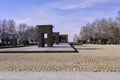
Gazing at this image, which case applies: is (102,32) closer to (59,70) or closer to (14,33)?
(14,33)

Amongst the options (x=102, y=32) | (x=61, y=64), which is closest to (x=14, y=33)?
(x=102, y=32)

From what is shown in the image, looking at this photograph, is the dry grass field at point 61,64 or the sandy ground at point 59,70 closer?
the sandy ground at point 59,70

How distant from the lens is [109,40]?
10188 cm

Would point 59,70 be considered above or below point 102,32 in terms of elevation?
below

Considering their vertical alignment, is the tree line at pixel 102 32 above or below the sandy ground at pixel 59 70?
above

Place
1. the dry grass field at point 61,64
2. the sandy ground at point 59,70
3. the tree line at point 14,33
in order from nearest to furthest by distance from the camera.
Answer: the sandy ground at point 59,70
the dry grass field at point 61,64
the tree line at point 14,33

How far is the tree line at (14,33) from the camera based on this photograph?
8056 centimetres

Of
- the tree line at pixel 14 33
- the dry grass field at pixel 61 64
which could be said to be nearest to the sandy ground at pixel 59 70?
the dry grass field at pixel 61 64

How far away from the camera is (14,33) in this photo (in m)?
88.2

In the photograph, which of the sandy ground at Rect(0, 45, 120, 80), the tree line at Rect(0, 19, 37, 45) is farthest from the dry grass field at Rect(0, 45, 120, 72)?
the tree line at Rect(0, 19, 37, 45)

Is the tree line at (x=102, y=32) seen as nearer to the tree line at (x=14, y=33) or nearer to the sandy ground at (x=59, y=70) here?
the tree line at (x=14, y=33)

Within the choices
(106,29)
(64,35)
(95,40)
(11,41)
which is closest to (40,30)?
(11,41)

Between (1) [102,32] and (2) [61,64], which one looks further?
(1) [102,32]
